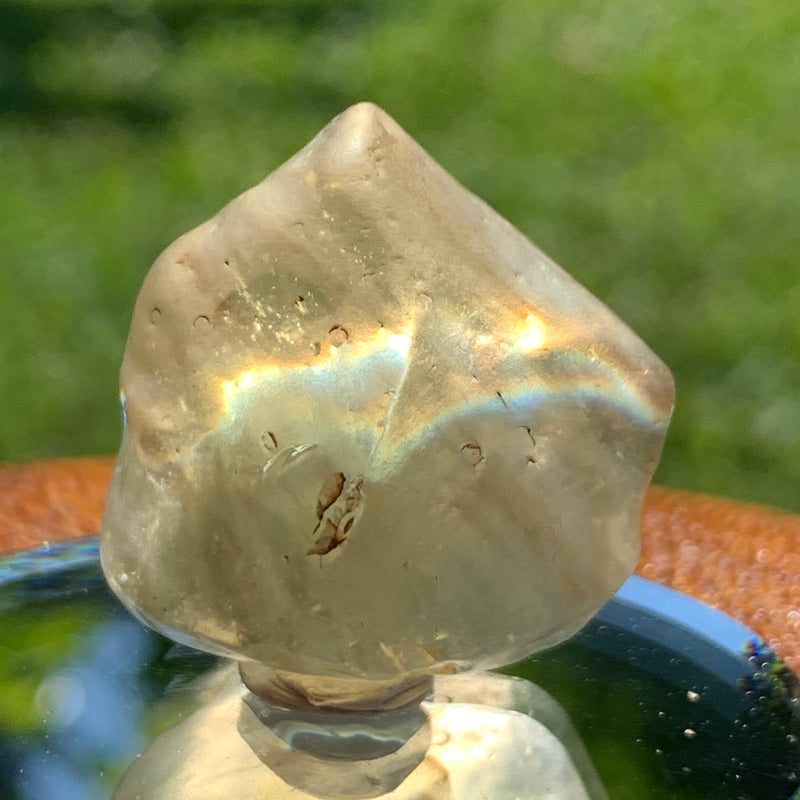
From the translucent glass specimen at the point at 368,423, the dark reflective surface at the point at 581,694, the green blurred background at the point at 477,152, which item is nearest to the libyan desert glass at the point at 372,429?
the translucent glass specimen at the point at 368,423

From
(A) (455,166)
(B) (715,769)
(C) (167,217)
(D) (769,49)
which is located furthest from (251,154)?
(B) (715,769)

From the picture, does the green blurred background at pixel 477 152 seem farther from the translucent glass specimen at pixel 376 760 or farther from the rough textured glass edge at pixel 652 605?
the translucent glass specimen at pixel 376 760

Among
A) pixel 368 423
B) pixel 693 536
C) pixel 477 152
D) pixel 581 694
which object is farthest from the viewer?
pixel 477 152

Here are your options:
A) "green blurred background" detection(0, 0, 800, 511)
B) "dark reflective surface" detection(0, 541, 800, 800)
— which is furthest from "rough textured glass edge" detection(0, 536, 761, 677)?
"green blurred background" detection(0, 0, 800, 511)

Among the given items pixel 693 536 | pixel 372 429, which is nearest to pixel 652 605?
Result: pixel 693 536

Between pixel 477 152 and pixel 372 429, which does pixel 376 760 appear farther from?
pixel 477 152
